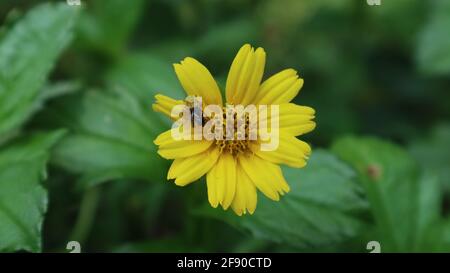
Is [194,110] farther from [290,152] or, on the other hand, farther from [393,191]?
[393,191]

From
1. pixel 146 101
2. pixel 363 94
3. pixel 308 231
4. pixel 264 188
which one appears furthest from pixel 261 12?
pixel 264 188

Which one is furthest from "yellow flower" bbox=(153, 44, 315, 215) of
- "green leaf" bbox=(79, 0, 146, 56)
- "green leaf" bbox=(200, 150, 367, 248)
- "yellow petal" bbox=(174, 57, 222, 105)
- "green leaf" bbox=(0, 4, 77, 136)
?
"green leaf" bbox=(79, 0, 146, 56)

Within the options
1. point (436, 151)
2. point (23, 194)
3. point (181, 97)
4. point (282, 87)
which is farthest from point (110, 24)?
point (436, 151)

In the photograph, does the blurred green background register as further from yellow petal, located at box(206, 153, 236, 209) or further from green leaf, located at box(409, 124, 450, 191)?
yellow petal, located at box(206, 153, 236, 209)

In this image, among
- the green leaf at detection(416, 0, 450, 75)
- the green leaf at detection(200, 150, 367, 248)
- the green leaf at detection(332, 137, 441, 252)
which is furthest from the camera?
the green leaf at detection(416, 0, 450, 75)

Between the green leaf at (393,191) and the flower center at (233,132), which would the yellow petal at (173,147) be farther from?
the green leaf at (393,191)
